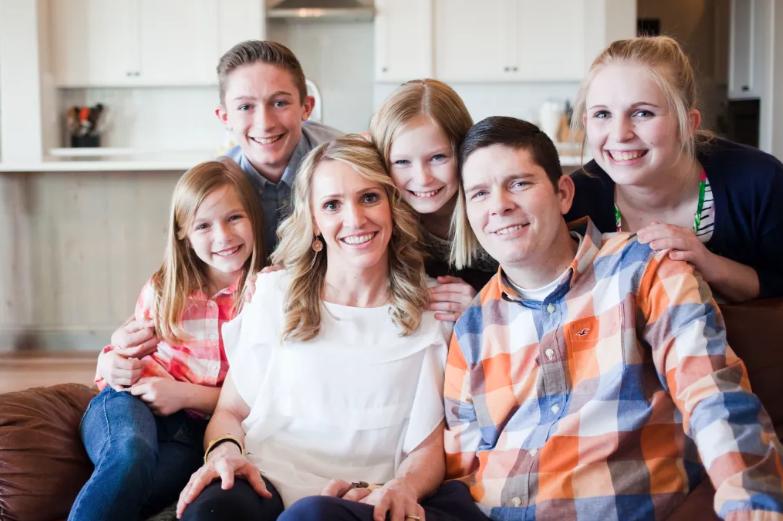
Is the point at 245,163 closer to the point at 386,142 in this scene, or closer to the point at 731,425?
the point at 386,142

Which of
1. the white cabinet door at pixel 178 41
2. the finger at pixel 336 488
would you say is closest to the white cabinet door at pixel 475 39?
the white cabinet door at pixel 178 41

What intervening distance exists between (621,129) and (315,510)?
0.99 metres

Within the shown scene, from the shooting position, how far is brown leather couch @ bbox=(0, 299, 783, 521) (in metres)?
1.73

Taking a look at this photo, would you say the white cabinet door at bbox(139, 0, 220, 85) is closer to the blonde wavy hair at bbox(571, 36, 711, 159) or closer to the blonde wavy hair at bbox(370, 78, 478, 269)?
the blonde wavy hair at bbox(370, 78, 478, 269)

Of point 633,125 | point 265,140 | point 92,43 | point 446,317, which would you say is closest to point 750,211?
point 633,125

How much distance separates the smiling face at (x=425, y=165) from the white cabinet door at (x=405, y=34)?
3.90 m

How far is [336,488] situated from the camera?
1.65 m

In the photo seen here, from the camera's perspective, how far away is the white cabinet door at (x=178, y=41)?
5.81m

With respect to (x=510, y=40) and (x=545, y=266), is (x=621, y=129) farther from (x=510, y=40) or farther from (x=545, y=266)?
(x=510, y=40)

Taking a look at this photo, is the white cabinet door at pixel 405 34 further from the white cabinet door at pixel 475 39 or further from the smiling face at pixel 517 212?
the smiling face at pixel 517 212

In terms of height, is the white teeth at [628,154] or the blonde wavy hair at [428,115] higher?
the blonde wavy hair at [428,115]

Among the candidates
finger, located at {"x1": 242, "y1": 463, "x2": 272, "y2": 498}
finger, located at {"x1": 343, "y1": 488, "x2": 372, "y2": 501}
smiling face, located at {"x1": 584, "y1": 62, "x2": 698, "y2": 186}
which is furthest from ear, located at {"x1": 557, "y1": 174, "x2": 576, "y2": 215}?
finger, located at {"x1": 242, "y1": 463, "x2": 272, "y2": 498}

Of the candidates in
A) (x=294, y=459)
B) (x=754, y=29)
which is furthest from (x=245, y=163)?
(x=754, y=29)

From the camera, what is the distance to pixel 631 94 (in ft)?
6.04
